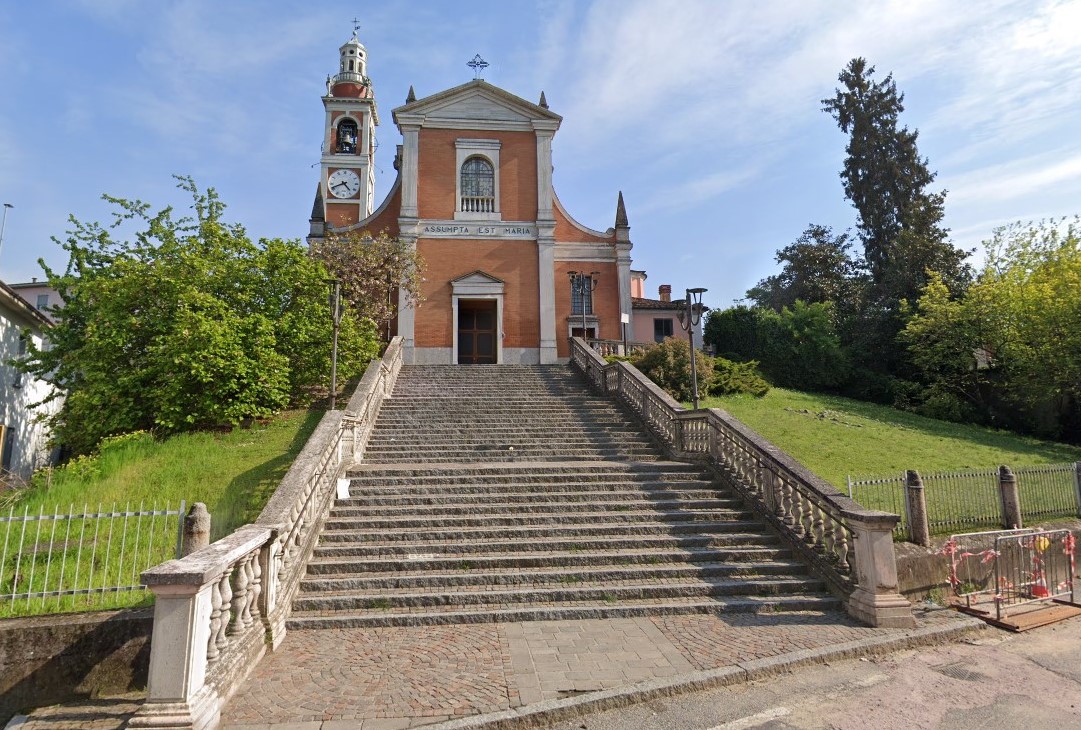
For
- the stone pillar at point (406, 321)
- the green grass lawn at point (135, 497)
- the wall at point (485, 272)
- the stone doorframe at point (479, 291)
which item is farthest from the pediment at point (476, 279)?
the green grass lawn at point (135, 497)

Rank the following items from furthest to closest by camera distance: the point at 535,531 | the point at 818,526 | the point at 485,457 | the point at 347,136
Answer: the point at 347,136, the point at 485,457, the point at 535,531, the point at 818,526

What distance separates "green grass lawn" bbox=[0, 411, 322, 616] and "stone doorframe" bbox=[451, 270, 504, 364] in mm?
9656

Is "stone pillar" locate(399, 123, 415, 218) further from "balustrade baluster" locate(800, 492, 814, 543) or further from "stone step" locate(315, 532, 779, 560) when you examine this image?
"balustrade baluster" locate(800, 492, 814, 543)

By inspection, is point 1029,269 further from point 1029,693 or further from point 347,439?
point 347,439

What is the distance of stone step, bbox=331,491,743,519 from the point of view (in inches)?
328

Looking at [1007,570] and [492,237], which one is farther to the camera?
[492,237]

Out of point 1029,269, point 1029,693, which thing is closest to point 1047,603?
point 1029,693

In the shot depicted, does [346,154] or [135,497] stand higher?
[346,154]

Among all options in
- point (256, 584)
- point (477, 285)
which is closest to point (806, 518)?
point (256, 584)

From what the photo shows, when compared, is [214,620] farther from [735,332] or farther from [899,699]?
[735,332]

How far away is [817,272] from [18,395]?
3653 cm

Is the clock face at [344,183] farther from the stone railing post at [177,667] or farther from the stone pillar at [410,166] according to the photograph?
the stone railing post at [177,667]

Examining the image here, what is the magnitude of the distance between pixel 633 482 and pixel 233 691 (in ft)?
20.7

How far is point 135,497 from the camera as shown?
30.3ft
